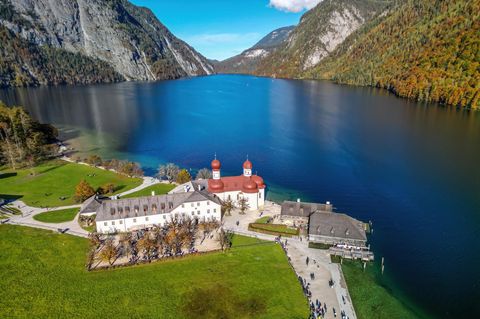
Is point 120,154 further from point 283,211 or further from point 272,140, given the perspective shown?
A: point 283,211

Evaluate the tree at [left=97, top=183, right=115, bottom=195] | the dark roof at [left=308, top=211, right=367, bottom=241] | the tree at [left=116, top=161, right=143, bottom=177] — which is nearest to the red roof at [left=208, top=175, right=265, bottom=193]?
the dark roof at [left=308, top=211, right=367, bottom=241]

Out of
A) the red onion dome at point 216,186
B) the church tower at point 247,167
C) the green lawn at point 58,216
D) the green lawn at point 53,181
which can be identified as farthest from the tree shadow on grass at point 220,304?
the green lawn at point 53,181

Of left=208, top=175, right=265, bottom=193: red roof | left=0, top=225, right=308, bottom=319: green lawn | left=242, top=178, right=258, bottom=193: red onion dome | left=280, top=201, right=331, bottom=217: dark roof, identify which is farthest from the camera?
left=208, top=175, right=265, bottom=193: red roof

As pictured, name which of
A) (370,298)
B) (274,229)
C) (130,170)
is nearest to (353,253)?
(370,298)

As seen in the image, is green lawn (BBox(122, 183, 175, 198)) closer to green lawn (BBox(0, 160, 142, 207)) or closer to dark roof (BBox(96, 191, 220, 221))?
green lawn (BBox(0, 160, 142, 207))

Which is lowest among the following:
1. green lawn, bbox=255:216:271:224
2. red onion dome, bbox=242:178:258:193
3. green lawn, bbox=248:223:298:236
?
green lawn, bbox=248:223:298:236

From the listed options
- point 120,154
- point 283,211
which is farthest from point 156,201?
point 120,154
